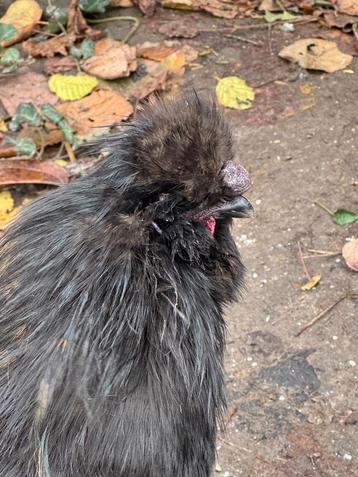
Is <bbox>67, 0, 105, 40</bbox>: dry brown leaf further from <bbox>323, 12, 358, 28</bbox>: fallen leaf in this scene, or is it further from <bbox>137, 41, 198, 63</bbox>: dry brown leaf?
<bbox>323, 12, 358, 28</bbox>: fallen leaf

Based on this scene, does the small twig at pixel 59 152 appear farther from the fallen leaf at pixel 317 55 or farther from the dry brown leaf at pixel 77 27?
the fallen leaf at pixel 317 55

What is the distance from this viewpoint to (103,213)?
5.41ft

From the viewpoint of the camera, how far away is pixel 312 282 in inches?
118

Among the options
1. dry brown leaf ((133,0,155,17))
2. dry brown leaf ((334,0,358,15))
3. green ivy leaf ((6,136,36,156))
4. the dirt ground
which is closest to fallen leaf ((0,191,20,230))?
green ivy leaf ((6,136,36,156))

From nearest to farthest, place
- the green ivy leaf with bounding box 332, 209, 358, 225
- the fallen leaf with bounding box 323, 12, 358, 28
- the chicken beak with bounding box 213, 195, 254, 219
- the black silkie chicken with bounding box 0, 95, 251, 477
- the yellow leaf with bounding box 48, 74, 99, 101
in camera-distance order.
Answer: the black silkie chicken with bounding box 0, 95, 251, 477
the chicken beak with bounding box 213, 195, 254, 219
the green ivy leaf with bounding box 332, 209, 358, 225
the yellow leaf with bounding box 48, 74, 99, 101
the fallen leaf with bounding box 323, 12, 358, 28

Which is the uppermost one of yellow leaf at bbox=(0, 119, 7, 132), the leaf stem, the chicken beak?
the chicken beak

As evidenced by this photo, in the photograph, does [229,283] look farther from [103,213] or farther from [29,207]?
→ [29,207]

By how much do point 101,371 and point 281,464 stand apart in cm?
116

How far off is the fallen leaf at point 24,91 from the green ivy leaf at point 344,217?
1.49m

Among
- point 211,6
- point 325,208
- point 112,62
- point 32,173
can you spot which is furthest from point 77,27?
point 325,208

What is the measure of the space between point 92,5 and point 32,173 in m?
1.28

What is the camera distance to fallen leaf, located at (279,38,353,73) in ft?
12.8

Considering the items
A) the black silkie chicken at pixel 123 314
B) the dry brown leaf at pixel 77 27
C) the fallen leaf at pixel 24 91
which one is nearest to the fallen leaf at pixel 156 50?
the dry brown leaf at pixel 77 27

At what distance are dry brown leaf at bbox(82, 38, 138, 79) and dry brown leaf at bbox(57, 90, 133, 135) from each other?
12cm
